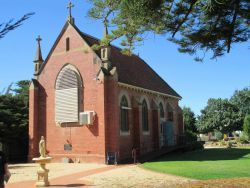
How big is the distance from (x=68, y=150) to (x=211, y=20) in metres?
20.8

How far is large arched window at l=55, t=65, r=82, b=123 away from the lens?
30641mm

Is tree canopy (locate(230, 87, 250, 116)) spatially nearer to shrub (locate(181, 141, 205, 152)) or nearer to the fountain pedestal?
shrub (locate(181, 141, 205, 152))

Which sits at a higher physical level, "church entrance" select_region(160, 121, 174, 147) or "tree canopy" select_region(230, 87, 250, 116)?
"tree canopy" select_region(230, 87, 250, 116)

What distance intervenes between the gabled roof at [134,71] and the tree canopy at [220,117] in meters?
30.4

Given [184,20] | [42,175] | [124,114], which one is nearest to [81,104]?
[124,114]

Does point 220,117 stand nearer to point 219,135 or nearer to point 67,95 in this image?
point 219,135

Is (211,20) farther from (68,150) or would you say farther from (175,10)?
(68,150)

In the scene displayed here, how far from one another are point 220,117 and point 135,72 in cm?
3953

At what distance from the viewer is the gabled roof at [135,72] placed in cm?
3291

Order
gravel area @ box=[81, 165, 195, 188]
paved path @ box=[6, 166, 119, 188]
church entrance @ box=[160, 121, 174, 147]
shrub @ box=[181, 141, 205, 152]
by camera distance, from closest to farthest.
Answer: gravel area @ box=[81, 165, 195, 188], paved path @ box=[6, 166, 119, 188], shrub @ box=[181, 141, 205, 152], church entrance @ box=[160, 121, 174, 147]

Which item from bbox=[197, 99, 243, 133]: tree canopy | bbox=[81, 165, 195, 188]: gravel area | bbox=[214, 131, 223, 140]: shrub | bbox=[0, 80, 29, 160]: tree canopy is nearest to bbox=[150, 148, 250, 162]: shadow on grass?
bbox=[81, 165, 195, 188]: gravel area

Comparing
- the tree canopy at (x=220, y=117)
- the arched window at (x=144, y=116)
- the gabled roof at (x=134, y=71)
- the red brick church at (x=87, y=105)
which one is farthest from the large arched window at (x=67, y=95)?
the tree canopy at (x=220, y=117)

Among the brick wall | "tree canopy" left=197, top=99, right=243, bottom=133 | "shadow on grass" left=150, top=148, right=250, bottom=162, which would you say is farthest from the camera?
"tree canopy" left=197, top=99, right=243, bottom=133

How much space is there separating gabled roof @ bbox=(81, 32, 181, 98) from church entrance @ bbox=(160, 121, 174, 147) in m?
3.53
